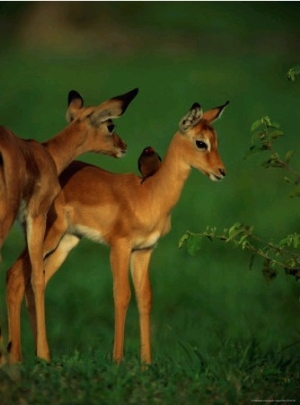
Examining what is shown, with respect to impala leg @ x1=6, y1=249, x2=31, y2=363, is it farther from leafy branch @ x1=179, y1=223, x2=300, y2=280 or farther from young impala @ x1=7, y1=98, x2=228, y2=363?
leafy branch @ x1=179, y1=223, x2=300, y2=280

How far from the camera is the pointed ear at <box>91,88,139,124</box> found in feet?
28.3

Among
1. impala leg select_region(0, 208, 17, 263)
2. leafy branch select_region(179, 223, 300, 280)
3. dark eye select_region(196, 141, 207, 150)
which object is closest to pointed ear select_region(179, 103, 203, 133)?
dark eye select_region(196, 141, 207, 150)

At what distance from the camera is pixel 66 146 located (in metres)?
8.85

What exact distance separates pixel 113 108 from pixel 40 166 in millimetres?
643

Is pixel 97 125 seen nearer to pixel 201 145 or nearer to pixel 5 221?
pixel 201 145

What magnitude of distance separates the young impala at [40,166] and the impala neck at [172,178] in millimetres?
305

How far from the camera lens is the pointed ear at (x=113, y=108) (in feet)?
28.3

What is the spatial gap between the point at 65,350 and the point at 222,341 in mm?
899

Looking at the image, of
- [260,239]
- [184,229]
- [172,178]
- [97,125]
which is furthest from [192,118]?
[184,229]

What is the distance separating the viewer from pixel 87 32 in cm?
1919

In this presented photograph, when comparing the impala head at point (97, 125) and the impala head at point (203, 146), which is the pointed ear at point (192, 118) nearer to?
the impala head at point (203, 146)

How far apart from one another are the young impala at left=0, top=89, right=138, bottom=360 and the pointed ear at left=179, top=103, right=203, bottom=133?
37 cm

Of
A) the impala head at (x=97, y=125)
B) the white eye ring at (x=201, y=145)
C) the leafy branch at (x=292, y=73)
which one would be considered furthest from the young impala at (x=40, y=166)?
the leafy branch at (x=292, y=73)

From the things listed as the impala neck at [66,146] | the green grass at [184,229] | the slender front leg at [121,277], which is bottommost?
the green grass at [184,229]
